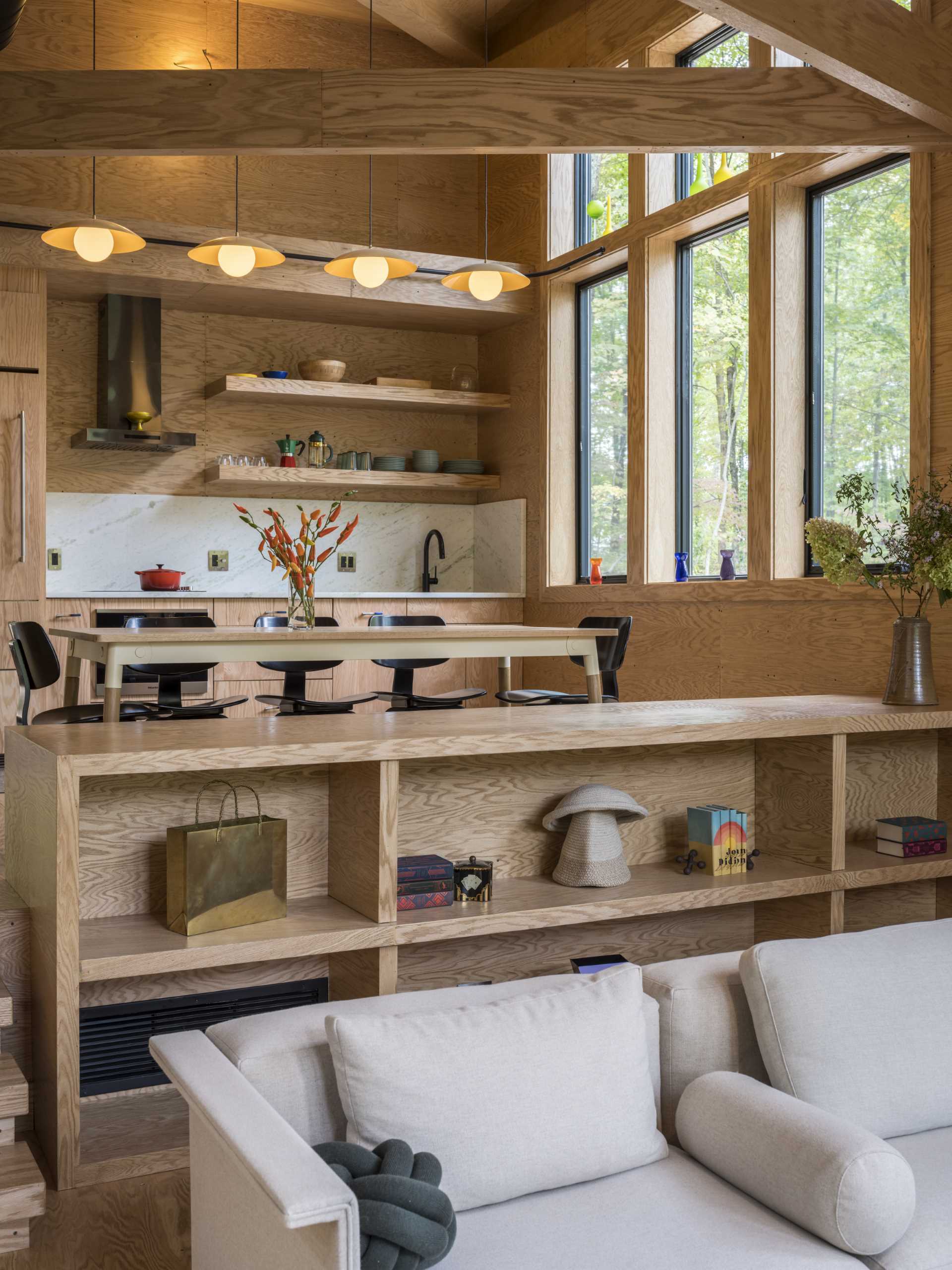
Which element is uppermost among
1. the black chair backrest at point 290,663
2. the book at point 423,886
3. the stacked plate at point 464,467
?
the stacked plate at point 464,467

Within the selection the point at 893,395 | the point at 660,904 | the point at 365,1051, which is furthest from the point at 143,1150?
the point at 893,395

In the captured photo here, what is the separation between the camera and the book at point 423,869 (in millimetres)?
2811

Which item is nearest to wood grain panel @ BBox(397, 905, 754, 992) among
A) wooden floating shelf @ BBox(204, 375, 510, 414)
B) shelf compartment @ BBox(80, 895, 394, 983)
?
shelf compartment @ BBox(80, 895, 394, 983)

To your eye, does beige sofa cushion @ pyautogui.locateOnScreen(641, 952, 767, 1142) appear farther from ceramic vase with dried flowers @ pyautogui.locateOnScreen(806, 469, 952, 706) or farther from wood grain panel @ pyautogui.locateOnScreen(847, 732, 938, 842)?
ceramic vase with dried flowers @ pyautogui.locateOnScreen(806, 469, 952, 706)

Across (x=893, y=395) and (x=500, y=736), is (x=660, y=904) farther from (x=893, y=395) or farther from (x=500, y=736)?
(x=893, y=395)

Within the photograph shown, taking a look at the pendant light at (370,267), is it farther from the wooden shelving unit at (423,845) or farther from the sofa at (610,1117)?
the sofa at (610,1117)

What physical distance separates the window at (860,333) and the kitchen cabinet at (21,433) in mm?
4079

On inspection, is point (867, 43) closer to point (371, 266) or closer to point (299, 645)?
point (371, 266)

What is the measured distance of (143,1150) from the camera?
241cm

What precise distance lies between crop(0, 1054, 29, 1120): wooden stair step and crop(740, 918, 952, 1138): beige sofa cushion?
139cm

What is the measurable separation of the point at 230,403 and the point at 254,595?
5.02 feet

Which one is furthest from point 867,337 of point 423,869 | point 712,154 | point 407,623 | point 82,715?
point 82,715

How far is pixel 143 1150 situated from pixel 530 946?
1.10 meters

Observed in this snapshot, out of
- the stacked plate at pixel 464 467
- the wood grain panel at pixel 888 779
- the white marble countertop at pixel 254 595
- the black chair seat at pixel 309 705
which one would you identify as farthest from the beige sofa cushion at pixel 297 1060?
the stacked plate at pixel 464 467
